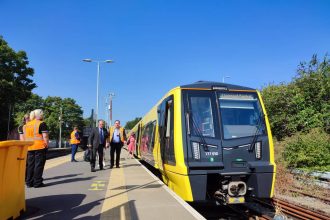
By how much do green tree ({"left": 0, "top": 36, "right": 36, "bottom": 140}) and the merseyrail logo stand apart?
1179 inches

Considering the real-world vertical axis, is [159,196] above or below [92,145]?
below

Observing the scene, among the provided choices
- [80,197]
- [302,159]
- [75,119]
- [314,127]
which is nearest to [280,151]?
[302,159]

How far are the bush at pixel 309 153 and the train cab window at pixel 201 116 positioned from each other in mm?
5941

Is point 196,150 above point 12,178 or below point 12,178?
above

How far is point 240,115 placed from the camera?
28.2ft

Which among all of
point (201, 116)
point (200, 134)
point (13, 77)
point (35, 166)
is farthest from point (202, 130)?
point (13, 77)

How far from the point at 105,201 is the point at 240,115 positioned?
3584 mm

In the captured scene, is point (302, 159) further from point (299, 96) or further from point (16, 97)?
point (16, 97)

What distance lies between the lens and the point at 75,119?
89.7 meters

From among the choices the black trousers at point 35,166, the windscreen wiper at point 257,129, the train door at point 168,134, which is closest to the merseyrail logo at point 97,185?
the black trousers at point 35,166

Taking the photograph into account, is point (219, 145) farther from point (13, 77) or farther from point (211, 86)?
point (13, 77)

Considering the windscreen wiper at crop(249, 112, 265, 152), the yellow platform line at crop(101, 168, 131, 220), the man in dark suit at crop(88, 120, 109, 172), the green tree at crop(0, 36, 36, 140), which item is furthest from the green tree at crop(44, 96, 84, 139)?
the windscreen wiper at crop(249, 112, 265, 152)

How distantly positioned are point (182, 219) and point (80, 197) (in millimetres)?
2663

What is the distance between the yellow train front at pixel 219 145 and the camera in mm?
7828
